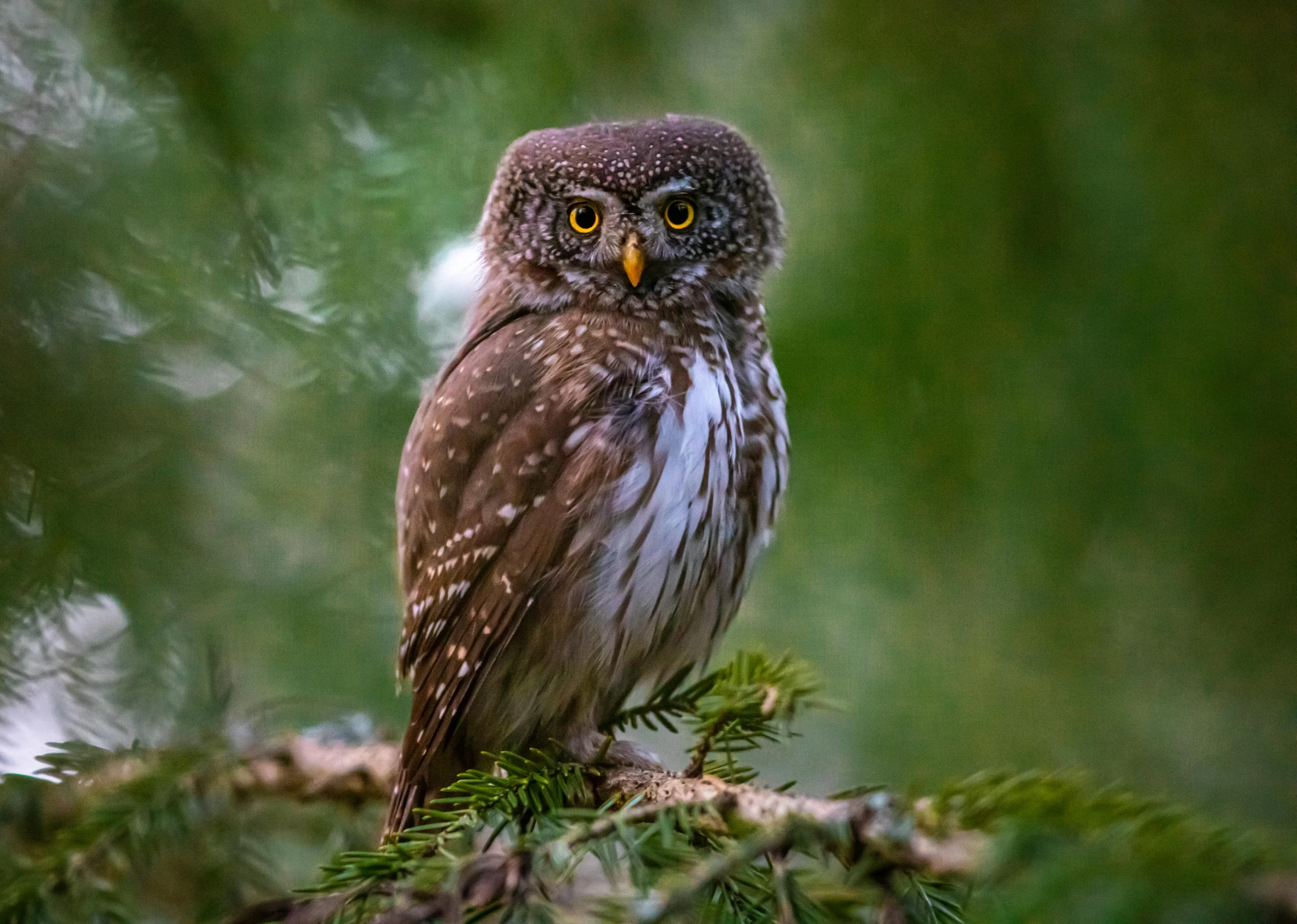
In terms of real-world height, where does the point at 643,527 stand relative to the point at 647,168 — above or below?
below

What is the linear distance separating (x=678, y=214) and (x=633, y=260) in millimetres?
216

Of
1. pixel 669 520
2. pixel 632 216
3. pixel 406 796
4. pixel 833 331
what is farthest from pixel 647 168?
pixel 406 796

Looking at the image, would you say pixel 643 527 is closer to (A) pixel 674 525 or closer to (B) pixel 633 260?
(A) pixel 674 525

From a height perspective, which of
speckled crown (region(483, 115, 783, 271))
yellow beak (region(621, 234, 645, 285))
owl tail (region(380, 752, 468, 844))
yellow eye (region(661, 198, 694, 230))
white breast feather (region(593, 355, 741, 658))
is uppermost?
speckled crown (region(483, 115, 783, 271))

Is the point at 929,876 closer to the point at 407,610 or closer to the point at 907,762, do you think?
the point at 407,610

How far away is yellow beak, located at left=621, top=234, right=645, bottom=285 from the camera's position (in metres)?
2.63

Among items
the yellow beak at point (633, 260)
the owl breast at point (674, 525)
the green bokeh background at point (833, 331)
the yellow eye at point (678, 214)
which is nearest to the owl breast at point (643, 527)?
the owl breast at point (674, 525)

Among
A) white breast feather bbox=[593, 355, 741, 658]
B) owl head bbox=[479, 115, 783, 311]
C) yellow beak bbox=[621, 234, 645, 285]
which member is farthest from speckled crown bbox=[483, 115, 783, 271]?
white breast feather bbox=[593, 355, 741, 658]

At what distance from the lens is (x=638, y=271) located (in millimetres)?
2635

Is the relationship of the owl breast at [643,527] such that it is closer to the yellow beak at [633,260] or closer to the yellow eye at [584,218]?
the yellow beak at [633,260]

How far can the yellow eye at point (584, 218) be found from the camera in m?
2.77

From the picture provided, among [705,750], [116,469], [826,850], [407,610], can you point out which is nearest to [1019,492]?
[705,750]

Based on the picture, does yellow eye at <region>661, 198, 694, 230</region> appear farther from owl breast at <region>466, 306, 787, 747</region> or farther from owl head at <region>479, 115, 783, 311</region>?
owl breast at <region>466, 306, 787, 747</region>

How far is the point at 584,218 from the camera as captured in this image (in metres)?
2.79
